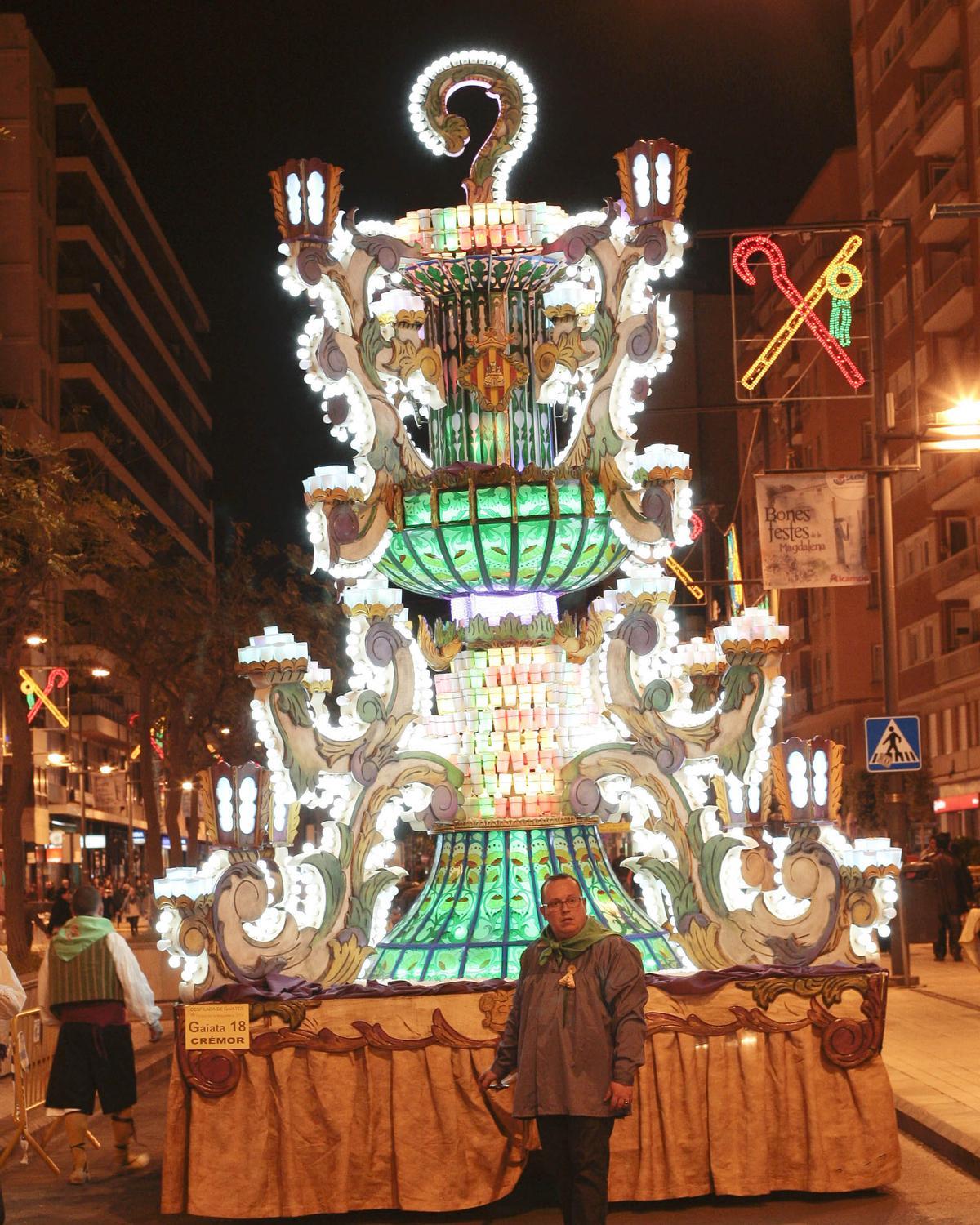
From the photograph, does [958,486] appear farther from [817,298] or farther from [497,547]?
[497,547]

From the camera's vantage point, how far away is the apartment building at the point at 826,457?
6756cm

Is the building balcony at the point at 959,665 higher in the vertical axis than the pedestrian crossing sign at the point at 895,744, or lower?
higher

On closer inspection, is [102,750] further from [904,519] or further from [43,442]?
[43,442]

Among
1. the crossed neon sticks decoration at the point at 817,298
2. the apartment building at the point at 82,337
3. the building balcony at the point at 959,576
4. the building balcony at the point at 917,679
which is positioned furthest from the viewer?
the apartment building at the point at 82,337

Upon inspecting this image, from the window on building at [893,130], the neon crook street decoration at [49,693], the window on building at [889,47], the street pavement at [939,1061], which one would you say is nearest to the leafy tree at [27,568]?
the street pavement at [939,1061]

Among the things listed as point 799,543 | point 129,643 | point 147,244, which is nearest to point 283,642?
point 799,543

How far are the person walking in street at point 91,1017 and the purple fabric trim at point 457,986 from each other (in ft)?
7.04

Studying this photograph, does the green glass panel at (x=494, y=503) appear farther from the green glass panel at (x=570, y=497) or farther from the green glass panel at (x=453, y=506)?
the green glass panel at (x=570, y=497)

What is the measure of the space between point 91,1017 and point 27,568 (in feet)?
73.4


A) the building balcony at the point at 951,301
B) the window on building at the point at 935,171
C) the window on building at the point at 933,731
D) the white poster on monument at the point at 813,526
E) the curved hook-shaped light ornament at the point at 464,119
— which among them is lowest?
the window on building at the point at 933,731

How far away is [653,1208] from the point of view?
34.2 feet

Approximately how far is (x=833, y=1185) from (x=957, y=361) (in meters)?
45.3

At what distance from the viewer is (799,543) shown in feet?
74.9

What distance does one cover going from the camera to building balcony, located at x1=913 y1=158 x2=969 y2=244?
5106cm
